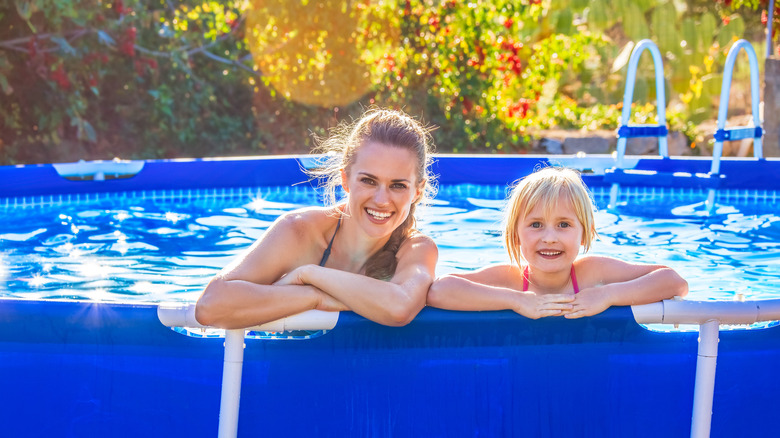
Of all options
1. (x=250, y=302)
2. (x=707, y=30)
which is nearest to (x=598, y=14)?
(x=707, y=30)

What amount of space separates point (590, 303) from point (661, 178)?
4.79 meters

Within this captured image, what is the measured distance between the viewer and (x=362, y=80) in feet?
32.7

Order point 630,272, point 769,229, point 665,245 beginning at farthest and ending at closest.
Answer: point 769,229 < point 665,245 < point 630,272

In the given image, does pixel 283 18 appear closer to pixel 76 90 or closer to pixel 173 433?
pixel 76 90

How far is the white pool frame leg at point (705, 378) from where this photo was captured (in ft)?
8.00

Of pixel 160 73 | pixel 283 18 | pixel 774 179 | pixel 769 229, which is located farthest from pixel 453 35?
pixel 769 229

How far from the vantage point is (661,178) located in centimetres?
690

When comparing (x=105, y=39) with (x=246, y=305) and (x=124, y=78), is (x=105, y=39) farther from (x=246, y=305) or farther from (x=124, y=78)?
(x=246, y=305)

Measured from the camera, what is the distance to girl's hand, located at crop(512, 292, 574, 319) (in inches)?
95.1

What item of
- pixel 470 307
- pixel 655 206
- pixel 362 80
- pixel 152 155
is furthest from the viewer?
pixel 362 80

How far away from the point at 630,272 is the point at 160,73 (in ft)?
24.7

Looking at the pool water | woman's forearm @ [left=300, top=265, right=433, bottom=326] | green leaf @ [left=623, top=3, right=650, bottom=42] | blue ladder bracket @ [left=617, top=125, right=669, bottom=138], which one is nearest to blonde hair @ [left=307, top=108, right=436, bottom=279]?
woman's forearm @ [left=300, top=265, right=433, bottom=326]

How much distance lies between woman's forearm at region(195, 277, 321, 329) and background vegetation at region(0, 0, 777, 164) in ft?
21.0

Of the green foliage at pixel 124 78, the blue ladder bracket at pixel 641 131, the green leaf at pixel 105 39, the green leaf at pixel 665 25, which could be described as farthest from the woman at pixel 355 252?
the green leaf at pixel 665 25
